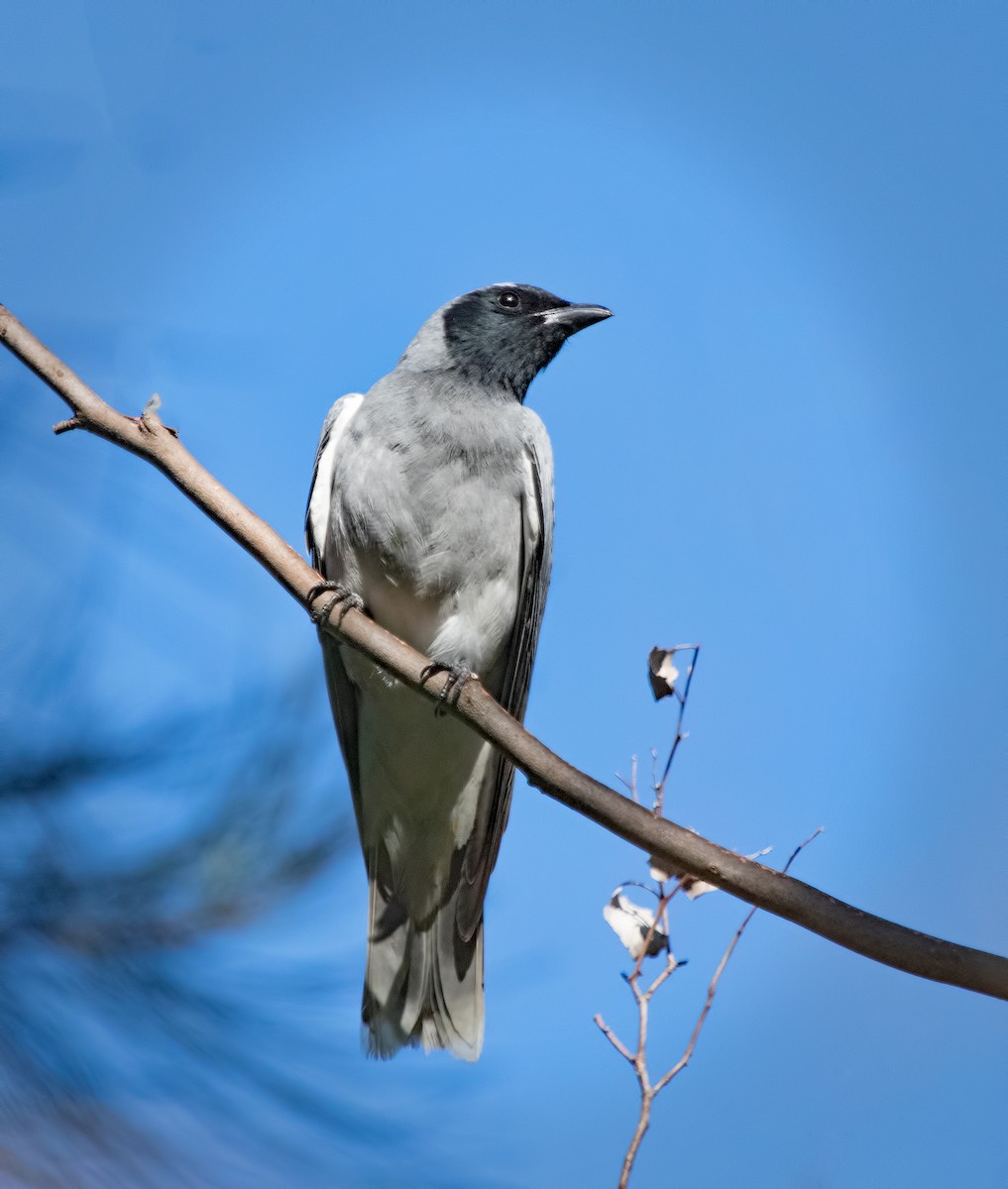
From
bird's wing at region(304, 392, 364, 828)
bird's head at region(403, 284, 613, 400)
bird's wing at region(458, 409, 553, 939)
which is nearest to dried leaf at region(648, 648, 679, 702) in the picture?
bird's wing at region(458, 409, 553, 939)

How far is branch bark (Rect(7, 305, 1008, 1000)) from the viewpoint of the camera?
2211 mm

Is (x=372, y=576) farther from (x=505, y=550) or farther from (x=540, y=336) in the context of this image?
(x=540, y=336)

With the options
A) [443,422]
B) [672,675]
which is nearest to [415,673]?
[672,675]

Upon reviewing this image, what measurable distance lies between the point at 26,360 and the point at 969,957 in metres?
2.33

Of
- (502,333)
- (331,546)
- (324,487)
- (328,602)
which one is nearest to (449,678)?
(328,602)

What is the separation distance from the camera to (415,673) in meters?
3.02

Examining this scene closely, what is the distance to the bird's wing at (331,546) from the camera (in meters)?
3.95

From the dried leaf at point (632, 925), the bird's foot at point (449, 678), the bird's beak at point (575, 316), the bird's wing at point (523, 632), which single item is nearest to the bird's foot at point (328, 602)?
the bird's foot at point (449, 678)

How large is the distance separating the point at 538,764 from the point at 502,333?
2266 mm

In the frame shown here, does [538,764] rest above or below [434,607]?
below

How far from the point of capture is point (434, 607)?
3801mm

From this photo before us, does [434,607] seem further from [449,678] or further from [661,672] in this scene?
[661,672]

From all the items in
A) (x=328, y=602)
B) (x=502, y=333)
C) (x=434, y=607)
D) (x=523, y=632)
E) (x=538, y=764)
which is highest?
(x=502, y=333)

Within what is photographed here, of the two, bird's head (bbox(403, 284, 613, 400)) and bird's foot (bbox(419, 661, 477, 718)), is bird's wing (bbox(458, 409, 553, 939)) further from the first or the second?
bird's foot (bbox(419, 661, 477, 718))
